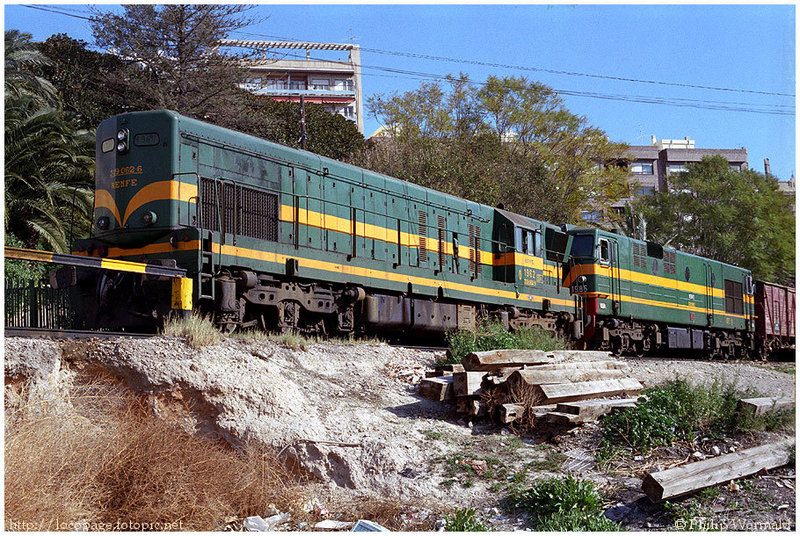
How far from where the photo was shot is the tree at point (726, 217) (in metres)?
32.8

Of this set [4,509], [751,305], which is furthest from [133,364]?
[751,305]

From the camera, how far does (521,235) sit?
1655 cm

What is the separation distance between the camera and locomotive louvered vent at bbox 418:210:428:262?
46.8 feet

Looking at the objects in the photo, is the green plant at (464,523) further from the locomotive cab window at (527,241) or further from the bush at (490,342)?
the locomotive cab window at (527,241)

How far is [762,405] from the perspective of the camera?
8.41m

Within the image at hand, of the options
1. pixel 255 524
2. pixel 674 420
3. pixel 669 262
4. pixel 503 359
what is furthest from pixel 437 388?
pixel 669 262

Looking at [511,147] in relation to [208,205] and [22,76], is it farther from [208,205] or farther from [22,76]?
[208,205]

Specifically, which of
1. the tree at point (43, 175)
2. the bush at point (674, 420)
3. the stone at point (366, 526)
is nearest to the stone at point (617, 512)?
the bush at point (674, 420)

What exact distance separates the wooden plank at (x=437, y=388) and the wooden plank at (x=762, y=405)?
3419 mm

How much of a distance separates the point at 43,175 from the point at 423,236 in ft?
37.9

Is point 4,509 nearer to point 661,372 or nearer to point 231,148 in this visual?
point 231,148

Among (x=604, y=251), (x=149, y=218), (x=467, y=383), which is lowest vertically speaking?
(x=467, y=383)

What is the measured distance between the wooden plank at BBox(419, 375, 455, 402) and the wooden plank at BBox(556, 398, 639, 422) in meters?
1.49


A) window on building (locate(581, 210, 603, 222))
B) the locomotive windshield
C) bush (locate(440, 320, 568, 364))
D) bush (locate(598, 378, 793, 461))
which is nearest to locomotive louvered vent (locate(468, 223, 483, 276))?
bush (locate(440, 320, 568, 364))
